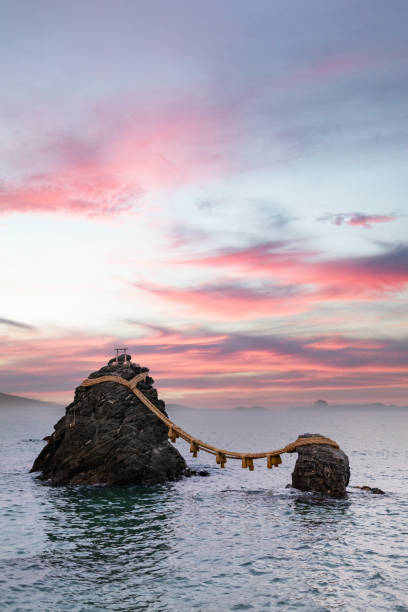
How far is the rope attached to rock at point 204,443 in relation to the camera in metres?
24.9

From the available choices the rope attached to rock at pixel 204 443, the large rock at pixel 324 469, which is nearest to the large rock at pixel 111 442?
the rope attached to rock at pixel 204 443

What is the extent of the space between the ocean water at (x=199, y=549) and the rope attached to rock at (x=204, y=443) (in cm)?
190

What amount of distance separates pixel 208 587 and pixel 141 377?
56.5 ft

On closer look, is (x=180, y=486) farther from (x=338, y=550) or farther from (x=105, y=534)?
(x=338, y=550)

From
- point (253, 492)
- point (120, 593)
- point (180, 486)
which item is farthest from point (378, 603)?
point (180, 486)

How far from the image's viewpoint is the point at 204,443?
1081 inches

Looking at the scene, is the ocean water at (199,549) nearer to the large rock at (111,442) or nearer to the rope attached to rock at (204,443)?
the large rock at (111,442)

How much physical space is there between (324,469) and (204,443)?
653 centimetres

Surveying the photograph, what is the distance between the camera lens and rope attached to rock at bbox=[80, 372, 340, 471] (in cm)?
2489

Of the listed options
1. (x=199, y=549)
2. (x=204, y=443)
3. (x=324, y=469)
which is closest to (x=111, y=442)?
(x=204, y=443)

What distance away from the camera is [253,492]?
2686 centimetres

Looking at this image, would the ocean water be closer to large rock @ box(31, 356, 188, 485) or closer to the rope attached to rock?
large rock @ box(31, 356, 188, 485)

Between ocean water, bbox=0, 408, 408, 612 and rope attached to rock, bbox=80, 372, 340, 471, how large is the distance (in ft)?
6.22

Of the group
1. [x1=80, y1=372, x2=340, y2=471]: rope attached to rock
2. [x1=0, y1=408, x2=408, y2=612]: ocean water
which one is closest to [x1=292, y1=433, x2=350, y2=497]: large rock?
[x1=80, y1=372, x2=340, y2=471]: rope attached to rock
